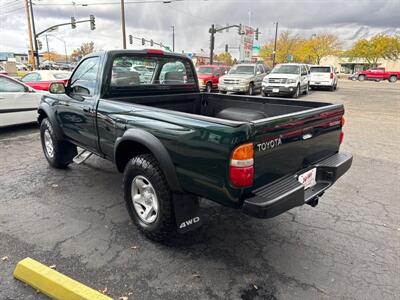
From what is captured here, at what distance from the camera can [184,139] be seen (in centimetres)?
253

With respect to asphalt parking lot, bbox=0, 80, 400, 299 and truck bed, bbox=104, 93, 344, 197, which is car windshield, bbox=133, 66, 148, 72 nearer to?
truck bed, bbox=104, 93, 344, 197

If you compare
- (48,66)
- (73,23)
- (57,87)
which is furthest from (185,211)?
(48,66)

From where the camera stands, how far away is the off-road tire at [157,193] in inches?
112

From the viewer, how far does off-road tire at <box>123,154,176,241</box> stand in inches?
112

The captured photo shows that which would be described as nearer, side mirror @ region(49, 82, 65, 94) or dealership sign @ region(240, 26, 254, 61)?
side mirror @ region(49, 82, 65, 94)

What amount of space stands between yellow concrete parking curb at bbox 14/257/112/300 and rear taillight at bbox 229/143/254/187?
1.27 metres

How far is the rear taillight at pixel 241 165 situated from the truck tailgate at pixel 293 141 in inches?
3.5

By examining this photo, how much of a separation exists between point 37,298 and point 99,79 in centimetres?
239

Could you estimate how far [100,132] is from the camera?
3689 millimetres

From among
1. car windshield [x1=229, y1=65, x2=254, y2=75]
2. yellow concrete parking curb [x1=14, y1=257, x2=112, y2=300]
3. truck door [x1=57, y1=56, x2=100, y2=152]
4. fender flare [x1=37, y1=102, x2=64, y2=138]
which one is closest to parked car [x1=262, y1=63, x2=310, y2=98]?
car windshield [x1=229, y1=65, x2=254, y2=75]

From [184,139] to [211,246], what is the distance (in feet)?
4.04

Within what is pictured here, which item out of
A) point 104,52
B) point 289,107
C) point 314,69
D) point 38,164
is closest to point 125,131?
point 104,52

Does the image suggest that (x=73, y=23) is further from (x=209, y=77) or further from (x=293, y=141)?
(x=293, y=141)

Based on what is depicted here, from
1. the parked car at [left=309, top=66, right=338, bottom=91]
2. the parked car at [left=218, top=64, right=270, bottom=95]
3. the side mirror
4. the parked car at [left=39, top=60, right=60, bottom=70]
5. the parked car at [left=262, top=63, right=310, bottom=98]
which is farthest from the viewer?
the parked car at [left=39, top=60, right=60, bottom=70]
